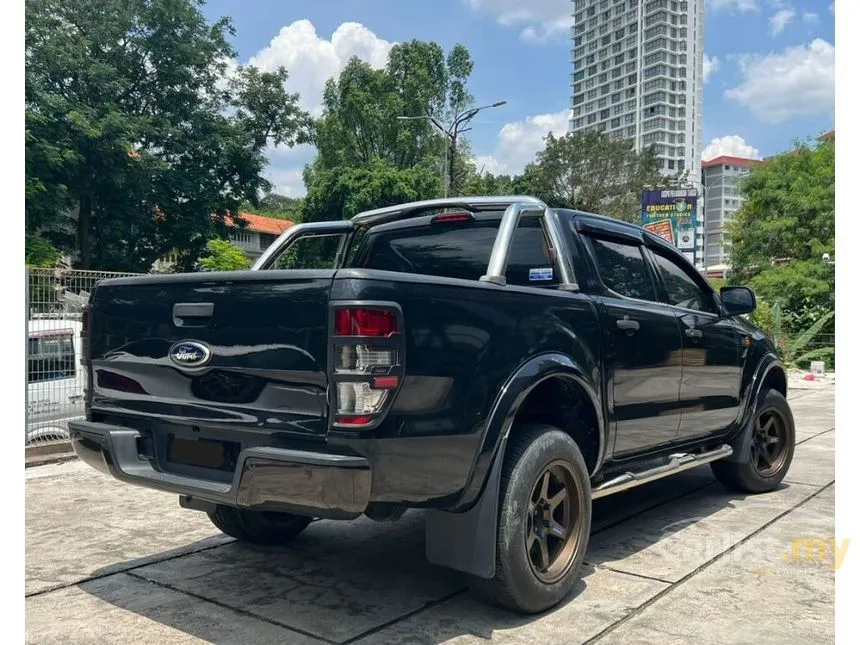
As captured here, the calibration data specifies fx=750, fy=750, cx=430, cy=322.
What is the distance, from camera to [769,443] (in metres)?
5.87

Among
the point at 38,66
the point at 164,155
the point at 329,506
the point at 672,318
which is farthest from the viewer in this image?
the point at 164,155

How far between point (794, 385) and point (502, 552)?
16.2m

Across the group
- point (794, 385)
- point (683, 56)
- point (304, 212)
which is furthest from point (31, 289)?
point (683, 56)

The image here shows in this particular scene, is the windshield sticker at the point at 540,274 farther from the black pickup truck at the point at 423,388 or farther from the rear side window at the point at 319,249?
the rear side window at the point at 319,249

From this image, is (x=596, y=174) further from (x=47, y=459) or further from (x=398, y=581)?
(x=398, y=581)

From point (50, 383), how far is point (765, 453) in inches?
261

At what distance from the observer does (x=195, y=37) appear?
32.6 metres

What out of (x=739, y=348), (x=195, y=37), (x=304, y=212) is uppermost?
(x=195, y=37)

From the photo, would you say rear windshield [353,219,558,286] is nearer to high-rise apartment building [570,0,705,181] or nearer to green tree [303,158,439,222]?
green tree [303,158,439,222]

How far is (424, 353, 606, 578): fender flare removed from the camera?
3.04 m

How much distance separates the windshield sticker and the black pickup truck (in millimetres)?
11

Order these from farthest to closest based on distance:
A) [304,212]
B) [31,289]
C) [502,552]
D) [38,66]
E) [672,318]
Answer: [304,212] < [38,66] < [31,289] < [672,318] < [502,552]

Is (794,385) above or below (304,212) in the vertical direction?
below

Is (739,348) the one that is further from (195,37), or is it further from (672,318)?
(195,37)
